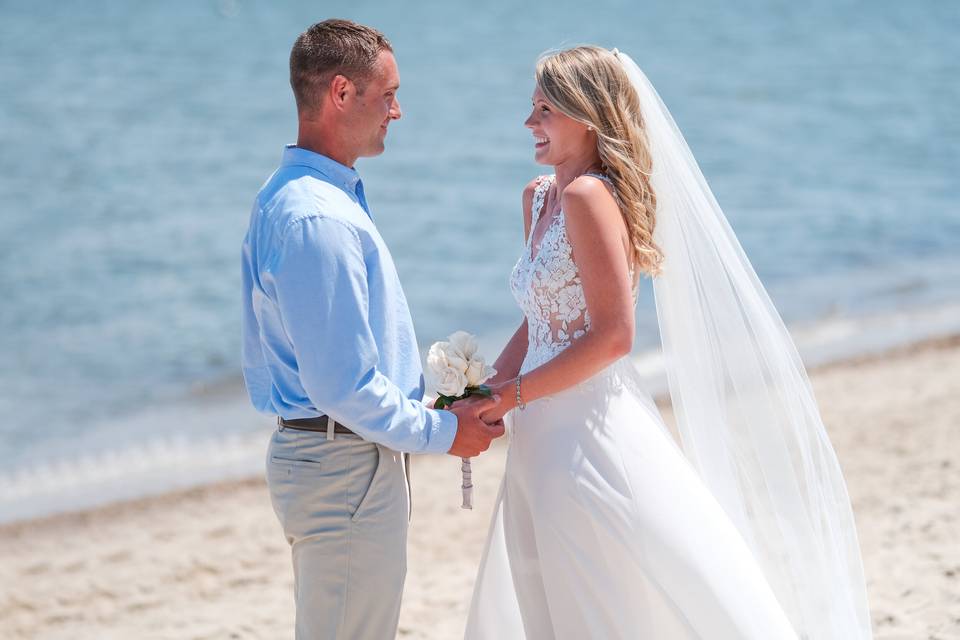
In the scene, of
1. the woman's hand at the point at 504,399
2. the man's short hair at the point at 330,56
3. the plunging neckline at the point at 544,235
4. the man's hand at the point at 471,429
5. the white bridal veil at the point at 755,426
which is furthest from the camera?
the white bridal veil at the point at 755,426

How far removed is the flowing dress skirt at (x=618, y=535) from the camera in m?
3.50

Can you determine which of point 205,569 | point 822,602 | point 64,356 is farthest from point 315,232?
point 64,356

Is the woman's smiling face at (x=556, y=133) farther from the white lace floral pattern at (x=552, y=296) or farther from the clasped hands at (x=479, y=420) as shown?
the clasped hands at (x=479, y=420)

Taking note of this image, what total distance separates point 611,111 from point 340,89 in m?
0.89

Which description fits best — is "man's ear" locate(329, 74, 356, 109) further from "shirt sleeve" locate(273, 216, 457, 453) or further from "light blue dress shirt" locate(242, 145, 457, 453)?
"shirt sleeve" locate(273, 216, 457, 453)

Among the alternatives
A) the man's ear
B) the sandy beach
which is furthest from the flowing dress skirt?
the sandy beach

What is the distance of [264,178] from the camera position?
16.5 m

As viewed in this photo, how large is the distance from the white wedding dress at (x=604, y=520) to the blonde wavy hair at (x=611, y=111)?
22cm

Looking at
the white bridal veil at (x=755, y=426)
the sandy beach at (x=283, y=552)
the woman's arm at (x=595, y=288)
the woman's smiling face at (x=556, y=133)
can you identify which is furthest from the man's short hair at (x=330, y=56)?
the sandy beach at (x=283, y=552)

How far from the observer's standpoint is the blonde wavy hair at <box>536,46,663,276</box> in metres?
3.60

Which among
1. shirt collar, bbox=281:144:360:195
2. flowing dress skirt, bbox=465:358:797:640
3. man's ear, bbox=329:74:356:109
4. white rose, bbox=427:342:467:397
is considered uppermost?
man's ear, bbox=329:74:356:109

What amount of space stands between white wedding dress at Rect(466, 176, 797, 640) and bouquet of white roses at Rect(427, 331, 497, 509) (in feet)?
0.84

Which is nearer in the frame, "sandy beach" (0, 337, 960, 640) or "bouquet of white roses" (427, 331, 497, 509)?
"bouquet of white roses" (427, 331, 497, 509)

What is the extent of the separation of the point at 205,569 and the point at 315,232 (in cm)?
390
